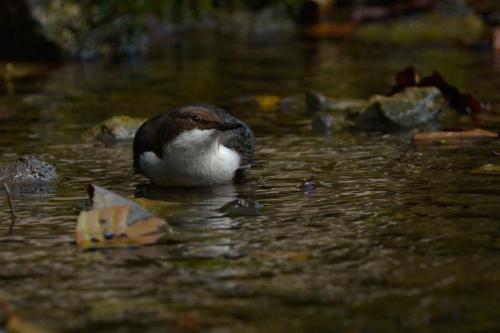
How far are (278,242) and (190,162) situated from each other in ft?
5.25

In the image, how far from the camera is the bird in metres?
6.70

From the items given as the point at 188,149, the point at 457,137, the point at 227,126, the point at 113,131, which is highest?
the point at 227,126

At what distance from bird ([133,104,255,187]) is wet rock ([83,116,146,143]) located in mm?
1787

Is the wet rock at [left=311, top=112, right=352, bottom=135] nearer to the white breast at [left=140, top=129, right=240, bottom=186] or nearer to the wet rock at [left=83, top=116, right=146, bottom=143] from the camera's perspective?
the wet rock at [left=83, top=116, right=146, bottom=143]

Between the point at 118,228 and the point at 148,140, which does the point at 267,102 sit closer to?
the point at 148,140

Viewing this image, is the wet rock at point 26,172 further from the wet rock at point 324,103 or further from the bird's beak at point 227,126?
the wet rock at point 324,103

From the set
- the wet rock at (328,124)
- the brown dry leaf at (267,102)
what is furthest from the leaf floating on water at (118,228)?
the brown dry leaf at (267,102)

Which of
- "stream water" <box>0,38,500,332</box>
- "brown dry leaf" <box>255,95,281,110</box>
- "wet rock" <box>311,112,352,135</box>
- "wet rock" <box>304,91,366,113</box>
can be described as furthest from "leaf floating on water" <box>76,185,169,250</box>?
"brown dry leaf" <box>255,95,281,110</box>

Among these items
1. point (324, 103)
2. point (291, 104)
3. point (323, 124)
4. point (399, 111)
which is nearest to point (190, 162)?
point (323, 124)

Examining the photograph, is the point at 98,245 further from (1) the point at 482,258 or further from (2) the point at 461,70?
(2) the point at 461,70

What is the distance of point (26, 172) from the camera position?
23.2 ft

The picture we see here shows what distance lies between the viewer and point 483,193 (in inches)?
245

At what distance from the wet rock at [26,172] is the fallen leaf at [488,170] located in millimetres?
2770

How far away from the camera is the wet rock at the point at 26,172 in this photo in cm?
704
